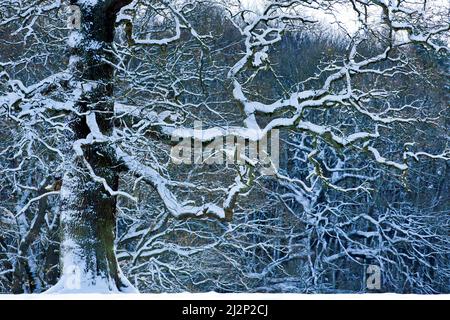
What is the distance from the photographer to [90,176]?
32.1ft

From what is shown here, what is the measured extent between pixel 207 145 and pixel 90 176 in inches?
67.4

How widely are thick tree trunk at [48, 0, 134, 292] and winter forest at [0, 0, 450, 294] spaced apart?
2 cm

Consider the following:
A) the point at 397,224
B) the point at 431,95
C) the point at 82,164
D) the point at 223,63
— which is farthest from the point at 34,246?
the point at 431,95

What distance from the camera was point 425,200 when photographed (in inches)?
878

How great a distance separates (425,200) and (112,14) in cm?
1475

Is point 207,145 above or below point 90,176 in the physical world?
above

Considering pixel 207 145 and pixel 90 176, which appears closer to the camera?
pixel 90 176

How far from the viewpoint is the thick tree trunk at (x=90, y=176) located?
32.4 ft

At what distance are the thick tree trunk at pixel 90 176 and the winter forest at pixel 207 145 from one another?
2 centimetres

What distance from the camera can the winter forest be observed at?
1003cm

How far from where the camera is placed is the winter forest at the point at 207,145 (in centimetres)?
1003

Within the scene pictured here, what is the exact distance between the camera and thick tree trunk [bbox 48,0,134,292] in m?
9.88
